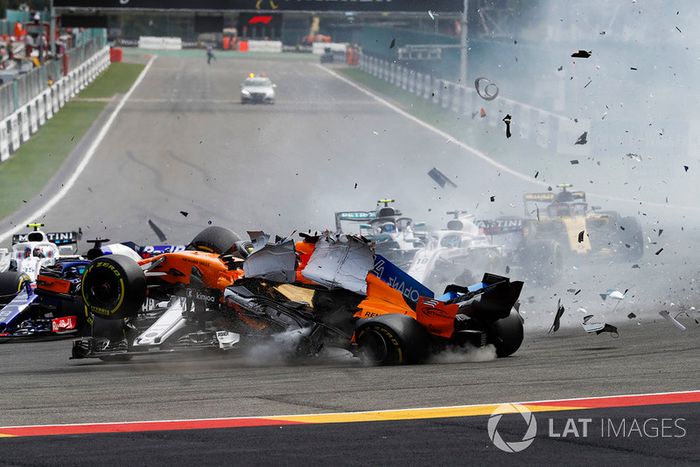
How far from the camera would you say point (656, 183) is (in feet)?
108

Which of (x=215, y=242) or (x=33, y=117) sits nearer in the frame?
(x=215, y=242)

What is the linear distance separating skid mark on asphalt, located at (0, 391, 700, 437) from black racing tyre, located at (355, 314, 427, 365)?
3150 mm

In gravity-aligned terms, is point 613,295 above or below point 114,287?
below

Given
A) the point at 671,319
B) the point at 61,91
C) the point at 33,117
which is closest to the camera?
the point at 671,319

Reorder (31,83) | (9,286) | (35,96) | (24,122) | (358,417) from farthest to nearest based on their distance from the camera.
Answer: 1. (35,96)
2. (31,83)
3. (24,122)
4. (9,286)
5. (358,417)

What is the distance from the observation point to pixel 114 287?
14.4 m

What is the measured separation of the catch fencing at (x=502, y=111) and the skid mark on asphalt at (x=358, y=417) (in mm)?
24567

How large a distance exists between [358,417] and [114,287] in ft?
19.0

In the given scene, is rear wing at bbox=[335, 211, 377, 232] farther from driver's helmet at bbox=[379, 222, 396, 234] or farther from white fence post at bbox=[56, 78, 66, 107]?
white fence post at bbox=[56, 78, 66, 107]

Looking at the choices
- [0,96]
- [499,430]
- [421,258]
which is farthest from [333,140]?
[499,430]

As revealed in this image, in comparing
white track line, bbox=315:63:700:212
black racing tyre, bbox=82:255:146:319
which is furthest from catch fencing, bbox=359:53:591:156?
black racing tyre, bbox=82:255:146:319

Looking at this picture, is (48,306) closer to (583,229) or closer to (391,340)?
(391,340)

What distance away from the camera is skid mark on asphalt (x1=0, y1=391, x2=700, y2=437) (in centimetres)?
913

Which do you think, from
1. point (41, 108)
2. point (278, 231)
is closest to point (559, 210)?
point (278, 231)
